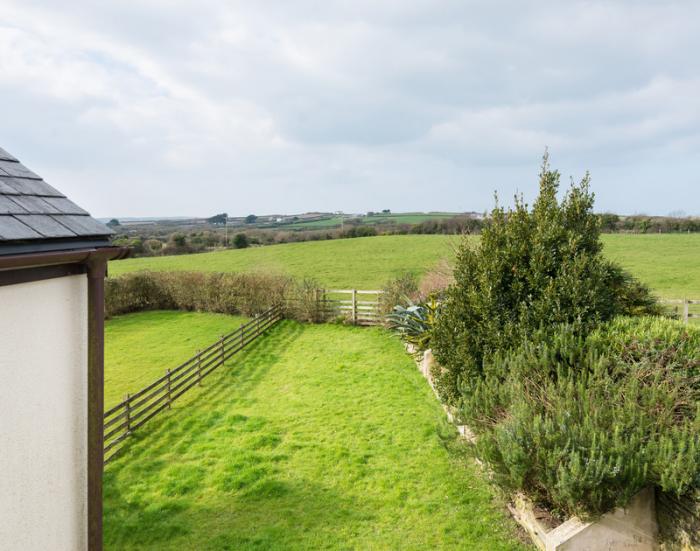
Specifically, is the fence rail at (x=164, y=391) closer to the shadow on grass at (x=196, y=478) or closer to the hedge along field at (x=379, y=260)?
the shadow on grass at (x=196, y=478)

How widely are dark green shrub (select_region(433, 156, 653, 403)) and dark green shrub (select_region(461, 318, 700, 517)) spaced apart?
1.19ft

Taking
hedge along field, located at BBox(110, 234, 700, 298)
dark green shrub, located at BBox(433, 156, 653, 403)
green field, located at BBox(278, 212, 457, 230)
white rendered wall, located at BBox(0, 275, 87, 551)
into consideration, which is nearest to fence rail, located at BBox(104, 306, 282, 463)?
white rendered wall, located at BBox(0, 275, 87, 551)

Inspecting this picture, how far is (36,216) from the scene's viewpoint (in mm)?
3732

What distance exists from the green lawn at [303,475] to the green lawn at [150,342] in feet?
9.31

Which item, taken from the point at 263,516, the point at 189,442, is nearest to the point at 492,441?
the point at 263,516

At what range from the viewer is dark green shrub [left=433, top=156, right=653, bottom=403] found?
6.18 meters

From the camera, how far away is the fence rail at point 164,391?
7.55 meters

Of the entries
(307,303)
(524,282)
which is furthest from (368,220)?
(524,282)

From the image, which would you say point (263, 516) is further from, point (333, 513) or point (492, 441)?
point (492, 441)

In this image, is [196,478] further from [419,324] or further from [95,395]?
[419,324]

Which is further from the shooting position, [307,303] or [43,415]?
[307,303]

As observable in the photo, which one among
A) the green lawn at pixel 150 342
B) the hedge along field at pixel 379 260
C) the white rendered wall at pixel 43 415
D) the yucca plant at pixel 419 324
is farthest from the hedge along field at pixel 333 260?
the white rendered wall at pixel 43 415

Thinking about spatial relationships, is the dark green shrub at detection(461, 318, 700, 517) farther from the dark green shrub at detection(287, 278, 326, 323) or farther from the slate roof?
the dark green shrub at detection(287, 278, 326, 323)

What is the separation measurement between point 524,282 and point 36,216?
20.1 ft
